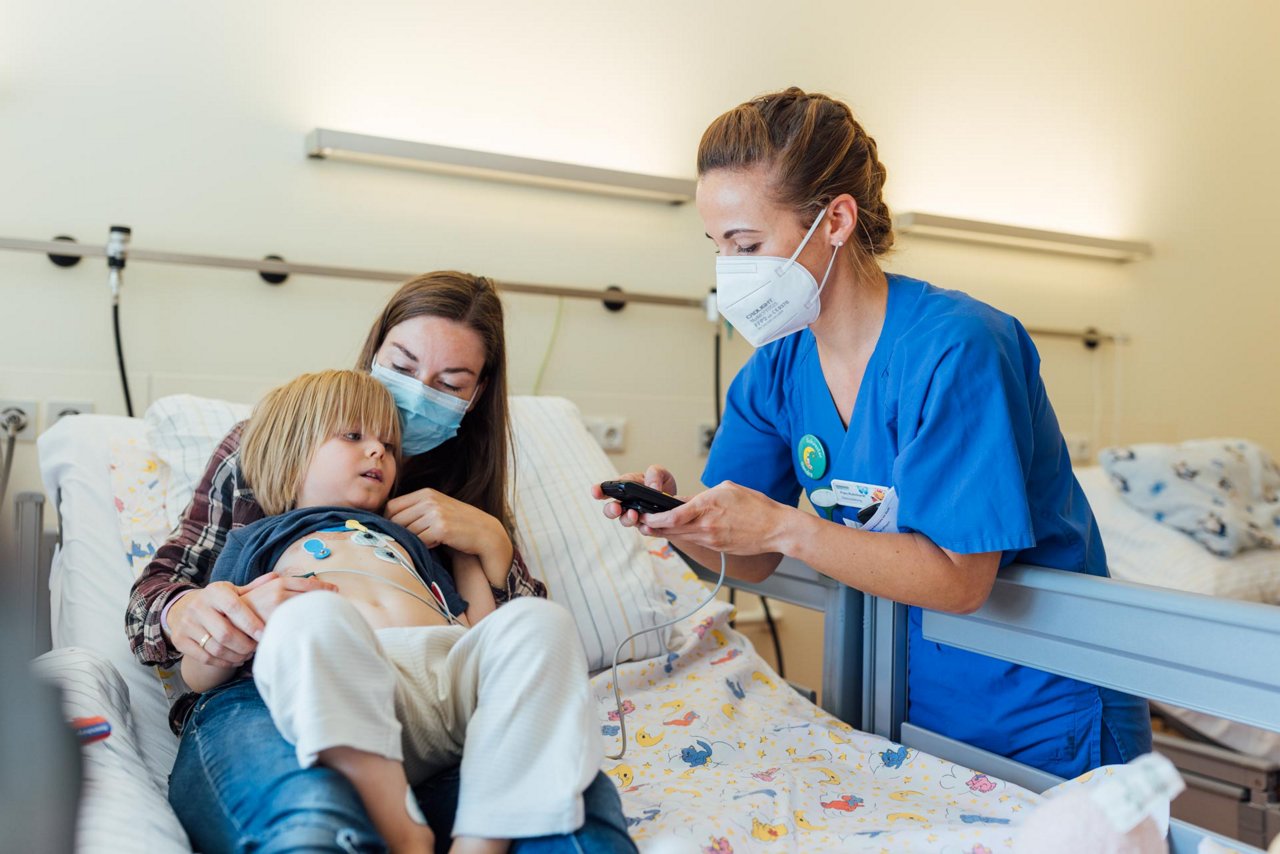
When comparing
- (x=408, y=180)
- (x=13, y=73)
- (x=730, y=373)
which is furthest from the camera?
(x=730, y=373)

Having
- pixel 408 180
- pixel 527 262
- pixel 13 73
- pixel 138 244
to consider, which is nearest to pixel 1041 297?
pixel 527 262

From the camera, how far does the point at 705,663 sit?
1.81 metres

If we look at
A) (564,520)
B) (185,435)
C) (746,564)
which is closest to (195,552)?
(185,435)

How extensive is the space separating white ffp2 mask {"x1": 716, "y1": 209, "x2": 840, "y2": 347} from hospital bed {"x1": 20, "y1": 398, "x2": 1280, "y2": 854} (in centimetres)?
42

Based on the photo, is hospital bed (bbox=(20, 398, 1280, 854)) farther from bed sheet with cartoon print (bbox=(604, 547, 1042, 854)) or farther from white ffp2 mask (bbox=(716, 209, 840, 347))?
white ffp2 mask (bbox=(716, 209, 840, 347))

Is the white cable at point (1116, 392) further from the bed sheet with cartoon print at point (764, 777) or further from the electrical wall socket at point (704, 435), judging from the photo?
the bed sheet with cartoon print at point (764, 777)

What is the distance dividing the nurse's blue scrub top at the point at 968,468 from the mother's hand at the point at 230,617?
2.44ft

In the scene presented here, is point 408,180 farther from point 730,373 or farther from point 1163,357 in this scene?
point 1163,357

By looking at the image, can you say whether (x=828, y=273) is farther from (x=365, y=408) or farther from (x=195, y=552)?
(x=195, y=552)

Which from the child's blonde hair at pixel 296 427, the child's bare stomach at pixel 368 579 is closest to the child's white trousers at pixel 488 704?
the child's bare stomach at pixel 368 579

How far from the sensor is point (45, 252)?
2.01 m

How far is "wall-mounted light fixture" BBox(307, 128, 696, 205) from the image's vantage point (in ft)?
7.25

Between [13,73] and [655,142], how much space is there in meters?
1.39

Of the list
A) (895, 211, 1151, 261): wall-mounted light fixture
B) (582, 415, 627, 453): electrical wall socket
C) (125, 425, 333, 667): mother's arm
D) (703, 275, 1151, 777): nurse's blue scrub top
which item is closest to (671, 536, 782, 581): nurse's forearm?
(703, 275, 1151, 777): nurse's blue scrub top
